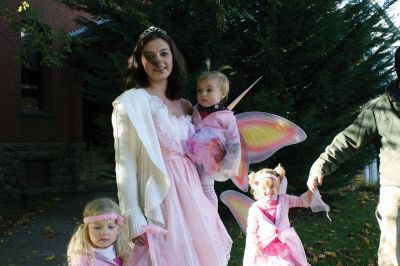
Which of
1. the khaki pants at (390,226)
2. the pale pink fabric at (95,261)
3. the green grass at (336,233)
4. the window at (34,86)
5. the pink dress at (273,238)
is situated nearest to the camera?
the pale pink fabric at (95,261)

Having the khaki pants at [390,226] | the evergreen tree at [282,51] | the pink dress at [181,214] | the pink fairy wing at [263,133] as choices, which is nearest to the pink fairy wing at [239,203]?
the pink fairy wing at [263,133]

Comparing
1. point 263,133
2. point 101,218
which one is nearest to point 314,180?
point 263,133

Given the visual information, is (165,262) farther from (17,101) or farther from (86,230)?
(17,101)

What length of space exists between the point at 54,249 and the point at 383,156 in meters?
4.86

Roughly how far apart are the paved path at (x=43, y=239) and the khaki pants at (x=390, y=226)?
4.06 m

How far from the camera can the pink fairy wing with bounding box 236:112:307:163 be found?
10.9ft

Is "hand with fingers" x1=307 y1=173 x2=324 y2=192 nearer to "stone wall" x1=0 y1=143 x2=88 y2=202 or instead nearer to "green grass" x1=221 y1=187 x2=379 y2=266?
"green grass" x1=221 y1=187 x2=379 y2=266

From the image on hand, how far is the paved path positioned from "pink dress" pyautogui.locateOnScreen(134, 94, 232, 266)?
363 centimetres

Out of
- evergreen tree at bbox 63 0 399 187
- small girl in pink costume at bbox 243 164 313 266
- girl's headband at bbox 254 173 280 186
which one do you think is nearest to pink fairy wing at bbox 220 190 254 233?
small girl in pink costume at bbox 243 164 313 266

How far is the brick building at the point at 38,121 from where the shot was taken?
10969 millimetres

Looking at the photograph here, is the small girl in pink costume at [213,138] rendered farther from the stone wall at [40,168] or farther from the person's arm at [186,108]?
the stone wall at [40,168]

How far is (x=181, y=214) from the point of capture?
8.57 ft

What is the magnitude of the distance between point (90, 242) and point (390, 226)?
195cm

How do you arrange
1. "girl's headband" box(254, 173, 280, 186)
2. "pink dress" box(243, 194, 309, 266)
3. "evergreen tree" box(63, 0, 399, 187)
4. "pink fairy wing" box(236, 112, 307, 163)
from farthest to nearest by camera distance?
"evergreen tree" box(63, 0, 399, 187)
"girl's headband" box(254, 173, 280, 186)
"pink dress" box(243, 194, 309, 266)
"pink fairy wing" box(236, 112, 307, 163)
